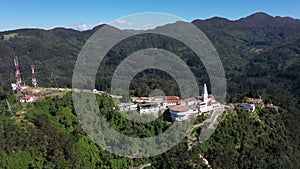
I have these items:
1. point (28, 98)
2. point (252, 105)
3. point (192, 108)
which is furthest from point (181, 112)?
point (28, 98)

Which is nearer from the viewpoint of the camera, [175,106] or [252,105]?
[175,106]

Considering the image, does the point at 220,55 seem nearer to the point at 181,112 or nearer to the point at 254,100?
the point at 254,100

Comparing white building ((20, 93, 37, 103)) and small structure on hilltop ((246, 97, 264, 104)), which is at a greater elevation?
white building ((20, 93, 37, 103))

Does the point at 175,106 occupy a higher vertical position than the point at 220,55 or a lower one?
lower

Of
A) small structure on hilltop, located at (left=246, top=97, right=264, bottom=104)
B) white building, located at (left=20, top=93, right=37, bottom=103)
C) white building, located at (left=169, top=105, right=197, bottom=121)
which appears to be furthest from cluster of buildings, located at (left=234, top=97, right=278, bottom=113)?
white building, located at (left=20, top=93, right=37, bottom=103)

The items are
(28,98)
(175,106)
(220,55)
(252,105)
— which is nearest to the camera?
(28,98)

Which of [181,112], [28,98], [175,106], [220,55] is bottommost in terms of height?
[181,112]

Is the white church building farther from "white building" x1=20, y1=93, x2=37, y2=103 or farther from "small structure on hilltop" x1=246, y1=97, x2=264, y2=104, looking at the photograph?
"white building" x1=20, y1=93, x2=37, y2=103

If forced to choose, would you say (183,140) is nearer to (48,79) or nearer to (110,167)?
(110,167)
